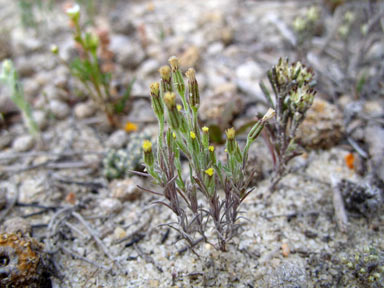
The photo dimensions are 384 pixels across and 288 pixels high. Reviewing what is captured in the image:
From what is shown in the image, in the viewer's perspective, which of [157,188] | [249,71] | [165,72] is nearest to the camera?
[165,72]

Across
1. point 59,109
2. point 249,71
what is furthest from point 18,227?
point 249,71

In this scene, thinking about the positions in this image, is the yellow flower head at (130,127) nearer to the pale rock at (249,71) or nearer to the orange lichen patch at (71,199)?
the orange lichen patch at (71,199)

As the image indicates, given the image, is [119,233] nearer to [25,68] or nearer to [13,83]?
[13,83]

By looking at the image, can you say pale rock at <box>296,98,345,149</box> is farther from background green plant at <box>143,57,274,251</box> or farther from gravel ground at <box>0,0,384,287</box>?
background green plant at <box>143,57,274,251</box>

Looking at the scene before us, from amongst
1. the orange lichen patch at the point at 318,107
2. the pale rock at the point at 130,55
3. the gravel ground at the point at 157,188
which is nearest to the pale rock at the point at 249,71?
the gravel ground at the point at 157,188

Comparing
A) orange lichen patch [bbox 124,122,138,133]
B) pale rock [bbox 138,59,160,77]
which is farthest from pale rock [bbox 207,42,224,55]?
orange lichen patch [bbox 124,122,138,133]

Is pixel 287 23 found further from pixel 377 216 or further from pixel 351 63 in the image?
pixel 377 216
